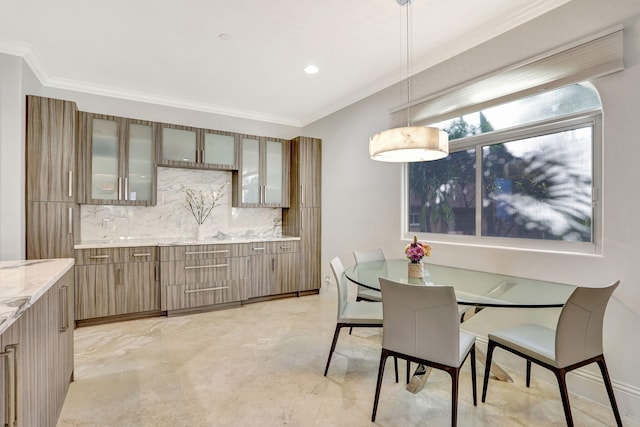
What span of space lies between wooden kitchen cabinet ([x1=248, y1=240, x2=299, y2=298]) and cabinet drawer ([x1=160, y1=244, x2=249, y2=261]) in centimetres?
19

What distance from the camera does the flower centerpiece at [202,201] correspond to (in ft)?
14.9

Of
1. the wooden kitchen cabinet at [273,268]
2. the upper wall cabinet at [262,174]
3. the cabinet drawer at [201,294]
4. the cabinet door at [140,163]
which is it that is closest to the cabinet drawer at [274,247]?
the wooden kitchen cabinet at [273,268]

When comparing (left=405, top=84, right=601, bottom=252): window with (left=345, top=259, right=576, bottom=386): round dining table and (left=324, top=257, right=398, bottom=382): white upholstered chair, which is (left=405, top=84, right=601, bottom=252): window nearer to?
(left=345, top=259, right=576, bottom=386): round dining table

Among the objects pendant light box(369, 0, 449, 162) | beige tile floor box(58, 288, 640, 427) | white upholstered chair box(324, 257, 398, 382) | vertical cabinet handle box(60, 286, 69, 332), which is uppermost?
pendant light box(369, 0, 449, 162)

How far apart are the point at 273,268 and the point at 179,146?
201 cm

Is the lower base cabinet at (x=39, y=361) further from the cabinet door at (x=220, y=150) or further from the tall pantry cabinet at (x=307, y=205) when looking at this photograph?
the tall pantry cabinet at (x=307, y=205)

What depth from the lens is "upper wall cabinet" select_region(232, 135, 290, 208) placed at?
4.67 meters

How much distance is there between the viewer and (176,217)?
4453mm

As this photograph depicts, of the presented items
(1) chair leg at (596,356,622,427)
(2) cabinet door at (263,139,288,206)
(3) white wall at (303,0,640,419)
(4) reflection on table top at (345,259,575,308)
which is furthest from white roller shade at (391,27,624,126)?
→ (2) cabinet door at (263,139,288,206)

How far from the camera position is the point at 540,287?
7.07 ft

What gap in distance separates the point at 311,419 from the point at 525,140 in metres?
2.58

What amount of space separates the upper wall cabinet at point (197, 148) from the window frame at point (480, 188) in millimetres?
2406

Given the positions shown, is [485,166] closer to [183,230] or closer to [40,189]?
[183,230]

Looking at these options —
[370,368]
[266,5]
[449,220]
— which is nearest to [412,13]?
[266,5]
